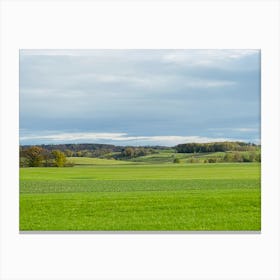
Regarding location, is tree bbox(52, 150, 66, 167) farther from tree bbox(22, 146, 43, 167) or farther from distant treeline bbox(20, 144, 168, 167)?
tree bbox(22, 146, 43, 167)

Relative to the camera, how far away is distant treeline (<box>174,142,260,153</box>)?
342 inches

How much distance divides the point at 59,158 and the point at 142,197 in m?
1.12

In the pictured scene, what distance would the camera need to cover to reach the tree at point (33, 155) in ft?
28.6

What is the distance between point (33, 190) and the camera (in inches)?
347

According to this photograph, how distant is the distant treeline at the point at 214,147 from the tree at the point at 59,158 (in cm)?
137

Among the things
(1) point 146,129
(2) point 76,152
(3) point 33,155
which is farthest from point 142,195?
(3) point 33,155

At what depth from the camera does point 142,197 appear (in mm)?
8859

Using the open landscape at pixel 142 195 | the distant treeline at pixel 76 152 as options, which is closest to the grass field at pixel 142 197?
the open landscape at pixel 142 195

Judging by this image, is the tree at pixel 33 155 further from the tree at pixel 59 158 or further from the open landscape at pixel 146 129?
the tree at pixel 59 158

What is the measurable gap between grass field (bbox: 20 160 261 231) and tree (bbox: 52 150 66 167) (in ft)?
0.27

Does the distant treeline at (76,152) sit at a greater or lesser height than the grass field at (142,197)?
greater

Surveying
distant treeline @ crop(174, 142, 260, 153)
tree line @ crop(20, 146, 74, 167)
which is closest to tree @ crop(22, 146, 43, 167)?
tree line @ crop(20, 146, 74, 167)

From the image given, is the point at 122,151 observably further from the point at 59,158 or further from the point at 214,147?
the point at 214,147
